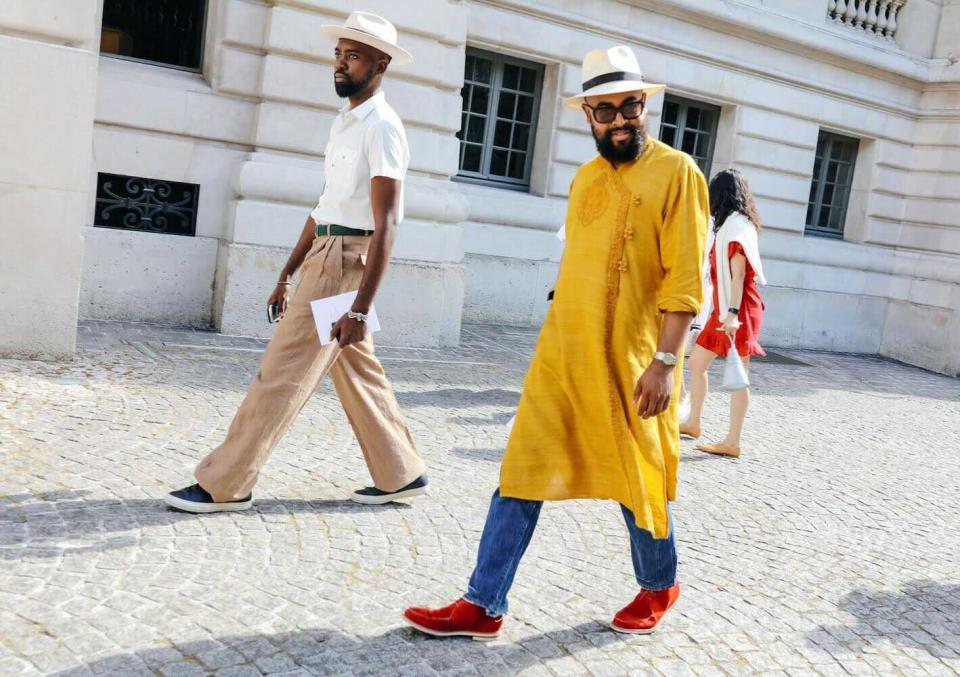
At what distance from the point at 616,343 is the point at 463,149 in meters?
9.11

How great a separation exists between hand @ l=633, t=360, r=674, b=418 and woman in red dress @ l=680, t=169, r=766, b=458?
11.8ft

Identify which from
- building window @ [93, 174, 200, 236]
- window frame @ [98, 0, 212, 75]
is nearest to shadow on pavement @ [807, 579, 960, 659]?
building window @ [93, 174, 200, 236]

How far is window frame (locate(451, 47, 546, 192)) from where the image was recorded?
1245 cm

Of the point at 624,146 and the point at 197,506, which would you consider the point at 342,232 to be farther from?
the point at 624,146

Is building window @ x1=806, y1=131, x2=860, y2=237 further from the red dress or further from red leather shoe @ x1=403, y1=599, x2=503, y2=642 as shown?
red leather shoe @ x1=403, y1=599, x2=503, y2=642

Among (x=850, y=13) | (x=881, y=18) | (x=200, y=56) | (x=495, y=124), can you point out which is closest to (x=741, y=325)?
(x=200, y=56)

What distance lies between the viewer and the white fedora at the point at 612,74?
11.8 ft

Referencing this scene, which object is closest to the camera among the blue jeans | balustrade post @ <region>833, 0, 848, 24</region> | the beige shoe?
the blue jeans

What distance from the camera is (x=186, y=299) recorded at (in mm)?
9352

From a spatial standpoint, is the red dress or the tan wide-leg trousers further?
the red dress

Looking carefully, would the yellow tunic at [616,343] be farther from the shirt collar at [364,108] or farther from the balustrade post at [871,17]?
the balustrade post at [871,17]

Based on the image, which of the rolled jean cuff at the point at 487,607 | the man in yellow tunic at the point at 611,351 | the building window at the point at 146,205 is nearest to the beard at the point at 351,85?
the man in yellow tunic at the point at 611,351

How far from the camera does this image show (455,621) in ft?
12.3

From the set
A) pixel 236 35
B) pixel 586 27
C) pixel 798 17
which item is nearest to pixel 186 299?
pixel 236 35
